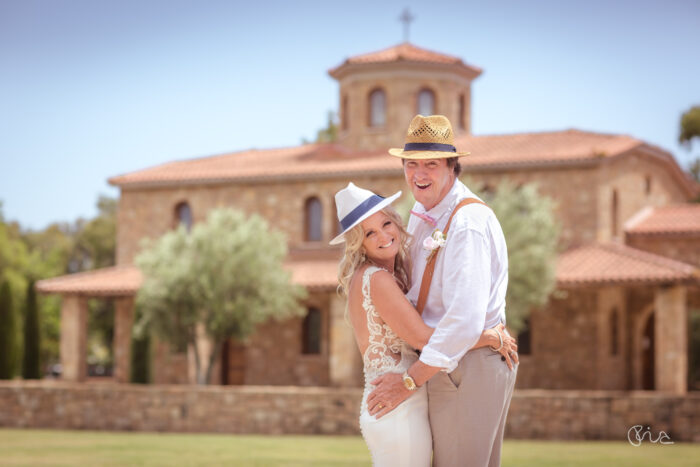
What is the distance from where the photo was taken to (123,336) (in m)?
32.9

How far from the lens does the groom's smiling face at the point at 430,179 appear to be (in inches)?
213

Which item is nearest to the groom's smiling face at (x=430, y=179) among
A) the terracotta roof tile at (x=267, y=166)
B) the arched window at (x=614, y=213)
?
the terracotta roof tile at (x=267, y=166)

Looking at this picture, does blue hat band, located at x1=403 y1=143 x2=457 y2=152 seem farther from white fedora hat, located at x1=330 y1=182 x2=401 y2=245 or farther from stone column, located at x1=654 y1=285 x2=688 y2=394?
stone column, located at x1=654 y1=285 x2=688 y2=394

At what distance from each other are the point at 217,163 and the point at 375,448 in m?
31.3

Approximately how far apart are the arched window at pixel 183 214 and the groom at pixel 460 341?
97.2ft

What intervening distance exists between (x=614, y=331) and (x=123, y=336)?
48.1 ft

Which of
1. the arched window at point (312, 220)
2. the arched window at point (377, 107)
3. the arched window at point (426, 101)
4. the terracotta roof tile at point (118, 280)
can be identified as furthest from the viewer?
the arched window at point (377, 107)

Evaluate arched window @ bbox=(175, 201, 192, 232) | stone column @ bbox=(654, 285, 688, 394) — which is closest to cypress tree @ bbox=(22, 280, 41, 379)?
arched window @ bbox=(175, 201, 192, 232)

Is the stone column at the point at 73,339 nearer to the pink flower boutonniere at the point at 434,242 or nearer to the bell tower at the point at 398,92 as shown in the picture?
the bell tower at the point at 398,92

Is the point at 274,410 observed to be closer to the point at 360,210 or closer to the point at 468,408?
the point at 360,210

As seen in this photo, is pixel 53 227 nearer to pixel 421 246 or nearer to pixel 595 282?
pixel 595 282

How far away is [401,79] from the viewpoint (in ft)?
112

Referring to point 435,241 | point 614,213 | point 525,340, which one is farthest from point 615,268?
point 435,241

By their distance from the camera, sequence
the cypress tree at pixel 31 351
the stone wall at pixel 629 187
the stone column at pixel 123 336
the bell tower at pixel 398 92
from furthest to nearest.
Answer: the bell tower at pixel 398 92 → the cypress tree at pixel 31 351 → the stone column at pixel 123 336 → the stone wall at pixel 629 187
